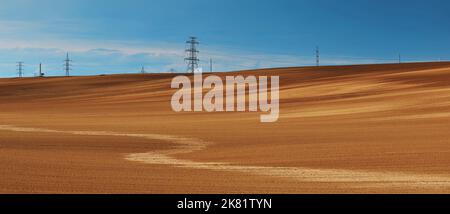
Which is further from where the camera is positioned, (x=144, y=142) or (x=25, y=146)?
(x=144, y=142)

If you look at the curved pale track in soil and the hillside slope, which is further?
the curved pale track in soil

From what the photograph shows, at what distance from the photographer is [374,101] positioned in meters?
35.7

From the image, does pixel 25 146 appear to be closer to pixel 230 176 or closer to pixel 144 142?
pixel 144 142

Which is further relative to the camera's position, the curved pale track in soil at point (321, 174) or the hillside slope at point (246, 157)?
the curved pale track in soil at point (321, 174)

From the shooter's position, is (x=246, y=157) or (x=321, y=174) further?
(x=246, y=157)

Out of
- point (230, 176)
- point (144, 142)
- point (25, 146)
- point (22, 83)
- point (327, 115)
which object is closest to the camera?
point (230, 176)

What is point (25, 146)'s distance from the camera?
693 inches
